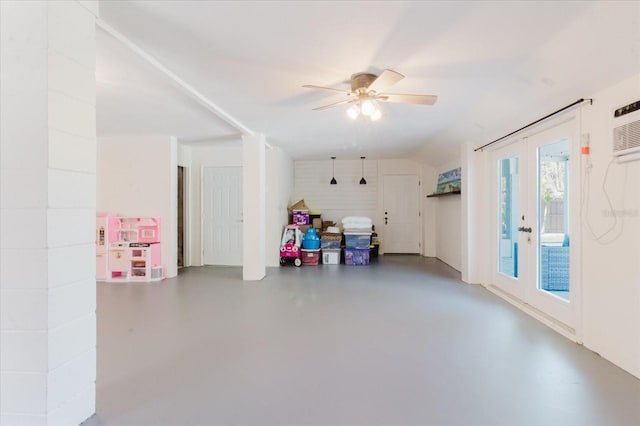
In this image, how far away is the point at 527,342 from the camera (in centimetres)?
286

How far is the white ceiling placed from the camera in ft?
6.56

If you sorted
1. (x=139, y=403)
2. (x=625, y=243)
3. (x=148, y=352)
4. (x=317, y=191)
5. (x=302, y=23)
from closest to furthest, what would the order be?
1. (x=139, y=403)
2. (x=302, y=23)
3. (x=625, y=243)
4. (x=148, y=352)
5. (x=317, y=191)

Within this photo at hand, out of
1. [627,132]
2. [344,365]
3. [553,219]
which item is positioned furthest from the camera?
[553,219]

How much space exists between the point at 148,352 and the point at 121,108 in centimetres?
304

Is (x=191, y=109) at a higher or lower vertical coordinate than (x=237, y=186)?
higher

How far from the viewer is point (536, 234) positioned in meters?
3.67

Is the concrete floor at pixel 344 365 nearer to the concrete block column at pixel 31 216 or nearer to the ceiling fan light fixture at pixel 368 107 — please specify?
the concrete block column at pixel 31 216

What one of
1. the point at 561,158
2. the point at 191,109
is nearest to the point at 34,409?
the point at 191,109

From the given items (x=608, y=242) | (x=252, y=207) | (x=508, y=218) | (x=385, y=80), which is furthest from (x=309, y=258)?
(x=608, y=242)

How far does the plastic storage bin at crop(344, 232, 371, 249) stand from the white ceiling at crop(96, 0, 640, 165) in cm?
318

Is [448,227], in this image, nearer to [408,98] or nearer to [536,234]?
[536,234]

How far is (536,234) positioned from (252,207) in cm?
409

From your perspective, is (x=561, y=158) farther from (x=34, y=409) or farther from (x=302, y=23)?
(x=34, y=409)

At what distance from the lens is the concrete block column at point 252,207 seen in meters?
5.37
